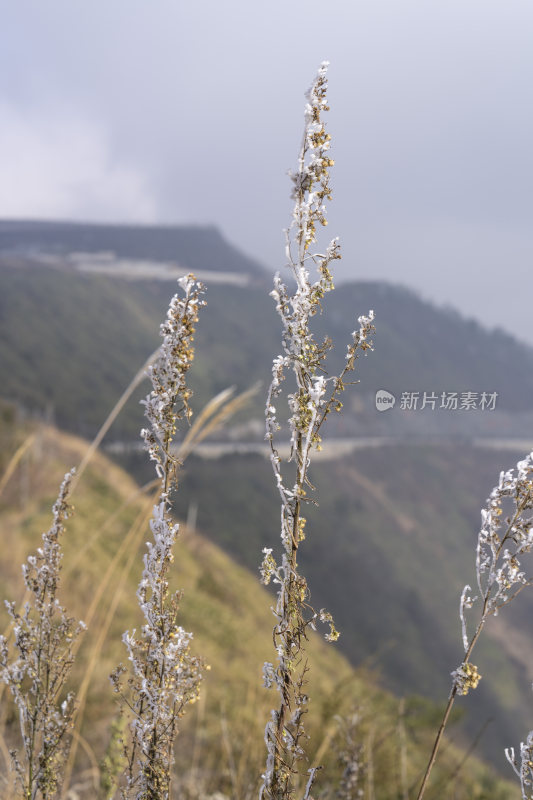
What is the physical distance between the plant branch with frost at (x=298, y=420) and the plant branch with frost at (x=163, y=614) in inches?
8.0

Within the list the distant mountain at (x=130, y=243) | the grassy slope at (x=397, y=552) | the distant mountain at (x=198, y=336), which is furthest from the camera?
the distant mountain at (x=130, y=243)

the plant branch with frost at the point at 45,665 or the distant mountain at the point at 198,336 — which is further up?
the distant mountain at the point at 198,336

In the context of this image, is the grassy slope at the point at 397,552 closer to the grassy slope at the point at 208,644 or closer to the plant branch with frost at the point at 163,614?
the grassy slope at the point at 208,644

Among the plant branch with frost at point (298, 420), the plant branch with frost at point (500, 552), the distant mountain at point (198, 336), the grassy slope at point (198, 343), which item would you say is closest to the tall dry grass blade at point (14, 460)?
the plant branch with frost at point (298, 420)

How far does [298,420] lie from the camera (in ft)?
4.03

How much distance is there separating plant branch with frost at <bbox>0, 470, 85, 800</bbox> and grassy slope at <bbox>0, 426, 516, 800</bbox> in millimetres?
353

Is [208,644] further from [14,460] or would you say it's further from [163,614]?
[163,614]

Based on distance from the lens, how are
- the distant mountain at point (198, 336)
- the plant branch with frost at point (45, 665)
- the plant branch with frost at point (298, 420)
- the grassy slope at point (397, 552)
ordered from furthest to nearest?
the distant mountain at point (198, 336) < the grassy slope at point (397, 552) < the plant branch with frost at point (45, 665) < the plant branch with frost at point (298, 420)

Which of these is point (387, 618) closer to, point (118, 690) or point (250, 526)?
point (250, 526)

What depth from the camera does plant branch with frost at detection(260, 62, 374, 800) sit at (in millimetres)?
1207

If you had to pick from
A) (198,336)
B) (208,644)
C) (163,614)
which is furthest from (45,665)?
(198,336)

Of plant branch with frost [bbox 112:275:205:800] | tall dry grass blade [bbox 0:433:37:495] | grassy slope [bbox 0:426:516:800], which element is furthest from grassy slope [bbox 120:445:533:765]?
plant branch with frost [bbox 112:275:205:800]

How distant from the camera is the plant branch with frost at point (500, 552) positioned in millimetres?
1310

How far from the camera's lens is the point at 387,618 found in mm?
67438
